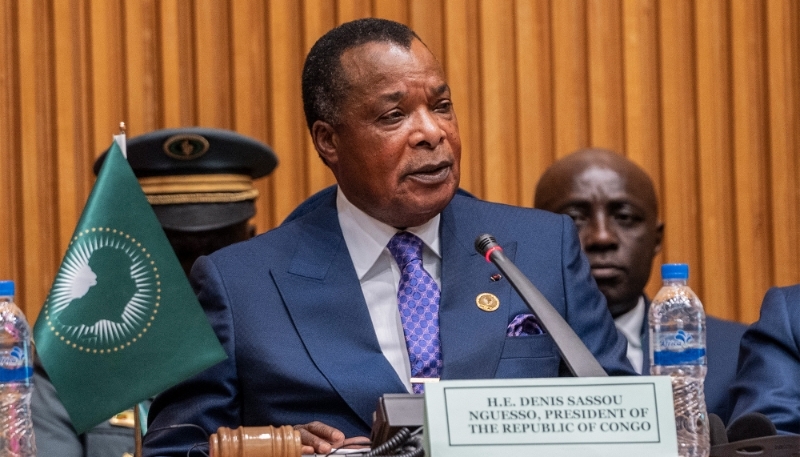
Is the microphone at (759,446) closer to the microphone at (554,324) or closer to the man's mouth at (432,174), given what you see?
the microphone at (554,324)

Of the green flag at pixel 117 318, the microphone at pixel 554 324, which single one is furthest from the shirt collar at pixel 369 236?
the microphone at pixel 554 324

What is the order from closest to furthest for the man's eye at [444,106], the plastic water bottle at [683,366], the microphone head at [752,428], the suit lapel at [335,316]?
the plastic water bottle at [683,366]
the microphone head at [752,428]
the suit lapel at [335,316]
the man's eye at [444,106]

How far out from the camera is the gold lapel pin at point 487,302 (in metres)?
2.72

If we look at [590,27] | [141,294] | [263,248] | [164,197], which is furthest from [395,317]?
[590,27]

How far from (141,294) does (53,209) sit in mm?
1957

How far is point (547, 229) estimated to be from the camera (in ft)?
9.60

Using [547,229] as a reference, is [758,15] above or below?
above

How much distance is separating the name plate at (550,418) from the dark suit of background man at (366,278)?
75 cm

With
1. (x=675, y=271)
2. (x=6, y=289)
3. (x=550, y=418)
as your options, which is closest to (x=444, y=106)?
(x=675, y=271)

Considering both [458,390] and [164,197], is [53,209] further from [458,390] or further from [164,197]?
[458,390]

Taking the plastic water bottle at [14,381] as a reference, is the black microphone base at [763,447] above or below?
below

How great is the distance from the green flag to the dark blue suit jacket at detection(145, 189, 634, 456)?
0.58 feet

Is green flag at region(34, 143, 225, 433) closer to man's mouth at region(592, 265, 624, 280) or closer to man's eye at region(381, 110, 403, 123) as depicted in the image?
man's eye at region(381, 110, 403, 123)

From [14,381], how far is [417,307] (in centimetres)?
87
